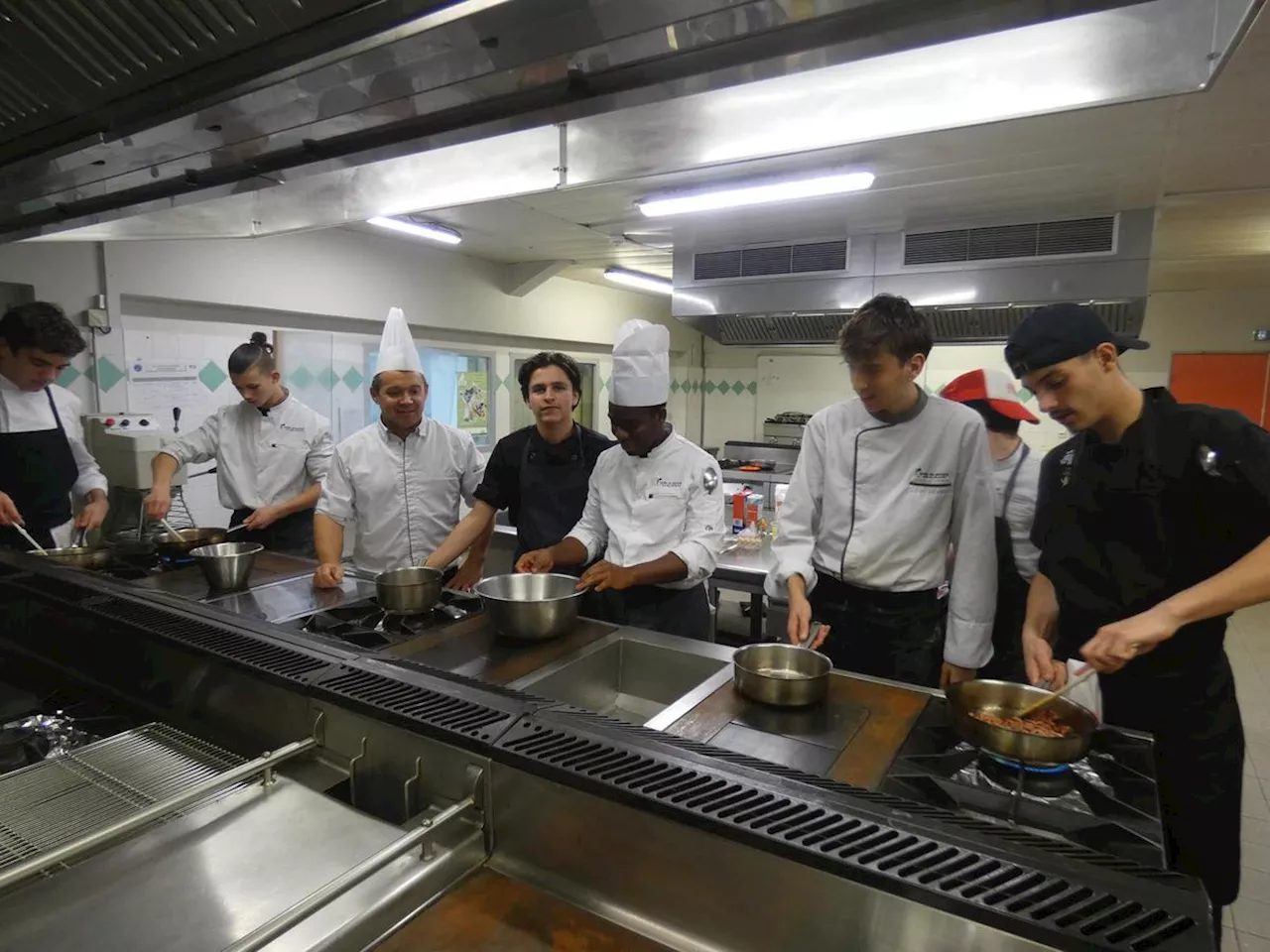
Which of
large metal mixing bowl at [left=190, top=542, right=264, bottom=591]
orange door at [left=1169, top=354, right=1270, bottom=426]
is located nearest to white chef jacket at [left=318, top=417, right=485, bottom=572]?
large metal mixing bowl at [left=190, top=542, right=264, bottom=591]

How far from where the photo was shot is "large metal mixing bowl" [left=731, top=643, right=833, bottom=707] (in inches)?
50.9

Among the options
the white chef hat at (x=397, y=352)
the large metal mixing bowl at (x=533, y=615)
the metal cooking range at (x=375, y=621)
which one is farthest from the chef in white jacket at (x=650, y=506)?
the white chef hat at (x=397, y=352)

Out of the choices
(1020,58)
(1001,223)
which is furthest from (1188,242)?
(1020,58)

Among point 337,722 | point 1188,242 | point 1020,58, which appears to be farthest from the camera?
point 1188,242

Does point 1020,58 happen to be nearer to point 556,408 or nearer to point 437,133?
point 437,133

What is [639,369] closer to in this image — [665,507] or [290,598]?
[665,507]

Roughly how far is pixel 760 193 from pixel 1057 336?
2.26m

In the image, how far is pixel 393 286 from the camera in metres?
5.07

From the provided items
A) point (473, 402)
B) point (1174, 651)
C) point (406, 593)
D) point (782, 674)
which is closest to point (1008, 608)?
point (1174, 651)

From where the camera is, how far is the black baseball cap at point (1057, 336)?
1.44 m

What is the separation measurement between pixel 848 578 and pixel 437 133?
1.39 metres

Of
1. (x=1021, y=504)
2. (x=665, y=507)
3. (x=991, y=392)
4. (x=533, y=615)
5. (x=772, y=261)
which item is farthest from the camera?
(x=772, y=261)

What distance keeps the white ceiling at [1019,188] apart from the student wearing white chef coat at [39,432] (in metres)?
2.00

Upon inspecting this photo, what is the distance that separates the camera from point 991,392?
240cm
